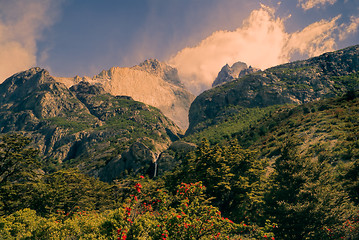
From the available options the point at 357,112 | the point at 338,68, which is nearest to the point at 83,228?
the point at 357,112

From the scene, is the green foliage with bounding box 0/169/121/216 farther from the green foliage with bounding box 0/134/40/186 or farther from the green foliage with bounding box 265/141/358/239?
the green foliage with bounding box 265/141/358/239

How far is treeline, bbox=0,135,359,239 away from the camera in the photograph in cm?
1272

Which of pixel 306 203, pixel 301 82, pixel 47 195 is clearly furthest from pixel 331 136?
pixel 301 82

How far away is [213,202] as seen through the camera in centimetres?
3303

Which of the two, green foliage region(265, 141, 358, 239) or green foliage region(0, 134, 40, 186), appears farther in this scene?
green foliage region(0, 134, 40, 186)

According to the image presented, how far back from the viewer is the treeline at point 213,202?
12.7 m

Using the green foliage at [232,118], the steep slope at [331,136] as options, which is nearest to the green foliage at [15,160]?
the steep slope at [331,136]

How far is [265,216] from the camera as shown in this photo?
64.6 ft

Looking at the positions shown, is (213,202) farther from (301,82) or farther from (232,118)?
(301,82)

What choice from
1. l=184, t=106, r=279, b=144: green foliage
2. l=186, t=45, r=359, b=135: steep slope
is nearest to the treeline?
l=184, t=106, r=279, b=144: green foliage

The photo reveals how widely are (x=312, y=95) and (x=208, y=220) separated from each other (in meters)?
189

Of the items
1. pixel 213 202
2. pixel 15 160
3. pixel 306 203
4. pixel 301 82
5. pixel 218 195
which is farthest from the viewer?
pixel 301 82

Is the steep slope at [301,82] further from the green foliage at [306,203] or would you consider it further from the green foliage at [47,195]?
the green foliage at [306,203]

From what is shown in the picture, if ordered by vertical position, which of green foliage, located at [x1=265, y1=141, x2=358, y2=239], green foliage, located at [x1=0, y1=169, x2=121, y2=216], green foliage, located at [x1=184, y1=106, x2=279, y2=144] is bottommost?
green foliage, located at [x1=265, y1=141, x2=358, y2=239]
